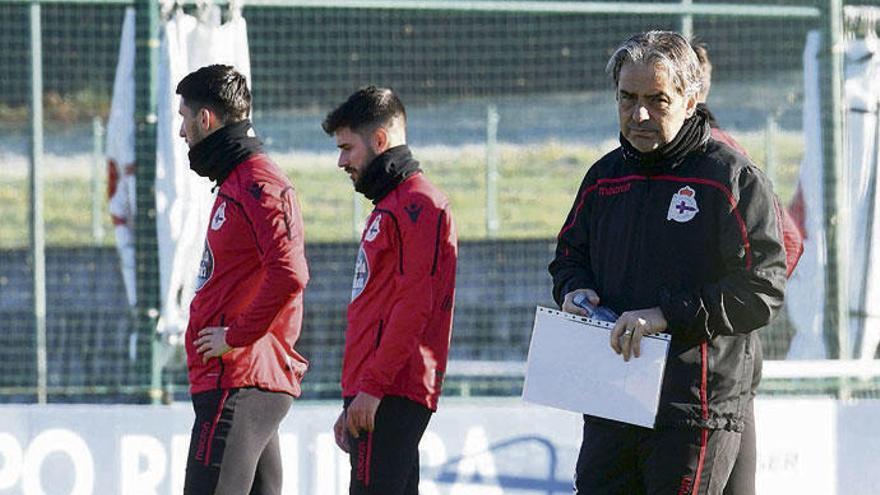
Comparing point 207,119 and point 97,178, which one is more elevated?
point 97,178

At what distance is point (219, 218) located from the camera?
197 inches

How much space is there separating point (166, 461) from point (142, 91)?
175 cm

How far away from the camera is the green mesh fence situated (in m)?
9.13

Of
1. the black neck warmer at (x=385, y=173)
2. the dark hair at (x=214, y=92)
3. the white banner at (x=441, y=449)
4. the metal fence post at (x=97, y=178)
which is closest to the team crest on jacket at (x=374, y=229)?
the black neck warmer at (x=385, y=173)

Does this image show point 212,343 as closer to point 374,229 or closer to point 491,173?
point 374,229

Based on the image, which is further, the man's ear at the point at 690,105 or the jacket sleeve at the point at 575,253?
the jacket sleeve at the point at 575,253

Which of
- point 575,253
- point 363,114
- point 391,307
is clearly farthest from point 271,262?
point 575,253

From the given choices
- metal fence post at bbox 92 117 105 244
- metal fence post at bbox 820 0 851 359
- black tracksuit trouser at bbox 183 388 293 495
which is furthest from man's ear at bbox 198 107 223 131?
metal fence post at bbox 92 117 105 244

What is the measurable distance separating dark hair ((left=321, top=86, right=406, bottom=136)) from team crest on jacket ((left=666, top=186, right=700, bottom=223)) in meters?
1.64

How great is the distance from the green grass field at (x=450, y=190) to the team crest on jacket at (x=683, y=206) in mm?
11055

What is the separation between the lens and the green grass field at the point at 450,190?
1597cm

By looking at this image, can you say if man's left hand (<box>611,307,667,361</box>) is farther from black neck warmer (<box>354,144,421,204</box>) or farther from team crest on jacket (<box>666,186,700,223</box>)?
black neck warmer (<box>354,144,421,204</box>)

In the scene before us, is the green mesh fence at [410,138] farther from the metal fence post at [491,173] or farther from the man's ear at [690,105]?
the man's ear at [690,105]

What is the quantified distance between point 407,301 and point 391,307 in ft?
0.25
